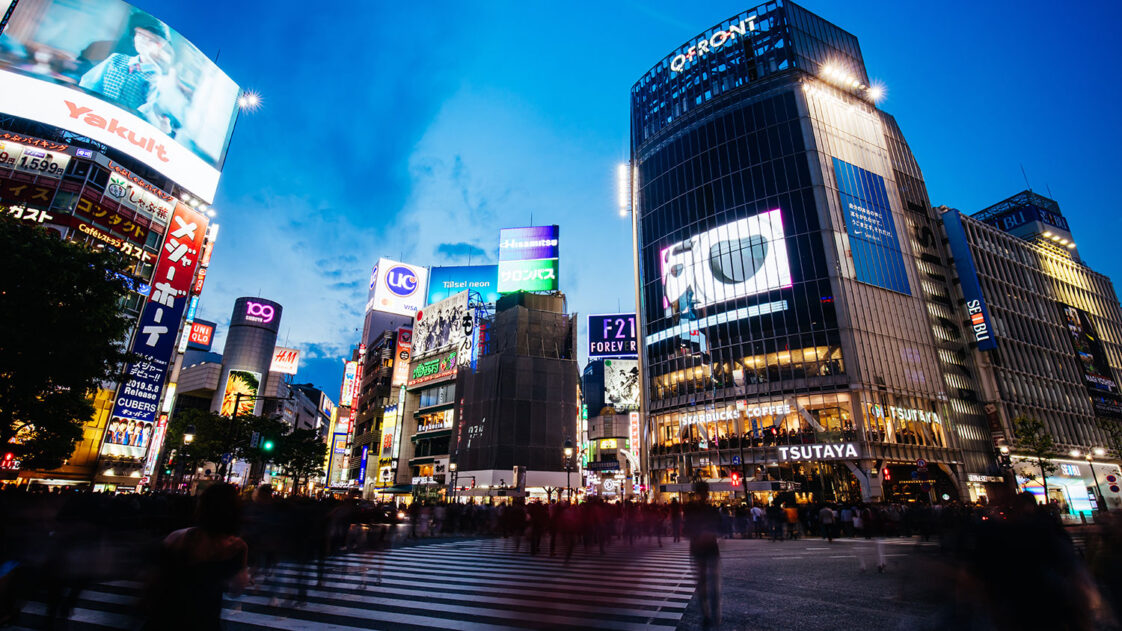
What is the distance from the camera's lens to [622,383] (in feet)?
362

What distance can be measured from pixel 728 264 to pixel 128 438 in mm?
54537

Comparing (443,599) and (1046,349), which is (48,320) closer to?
(443,599)

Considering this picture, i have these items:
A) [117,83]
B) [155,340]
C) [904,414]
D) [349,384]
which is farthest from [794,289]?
[349,384]

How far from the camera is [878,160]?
59.6 m

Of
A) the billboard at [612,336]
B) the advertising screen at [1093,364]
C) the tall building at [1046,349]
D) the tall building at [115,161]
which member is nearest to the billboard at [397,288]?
the billboard at [612,336]

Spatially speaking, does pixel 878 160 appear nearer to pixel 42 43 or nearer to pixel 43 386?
pixel 43 386

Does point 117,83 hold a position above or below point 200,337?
above

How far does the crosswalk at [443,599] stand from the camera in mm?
7395

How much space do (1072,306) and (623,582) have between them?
287ft

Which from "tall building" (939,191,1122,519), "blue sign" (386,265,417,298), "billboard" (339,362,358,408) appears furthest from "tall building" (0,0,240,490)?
"tall building" (939,191,1122,519)

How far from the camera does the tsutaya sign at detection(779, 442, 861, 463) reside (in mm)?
44156

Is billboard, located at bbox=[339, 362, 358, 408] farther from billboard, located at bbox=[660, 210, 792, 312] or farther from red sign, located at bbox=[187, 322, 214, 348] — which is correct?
billboard, located at bbox=[660, 210, 792, 312]

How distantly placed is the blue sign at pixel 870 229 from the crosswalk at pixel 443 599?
1891 inches

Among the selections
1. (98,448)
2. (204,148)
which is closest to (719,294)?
(204,148)
